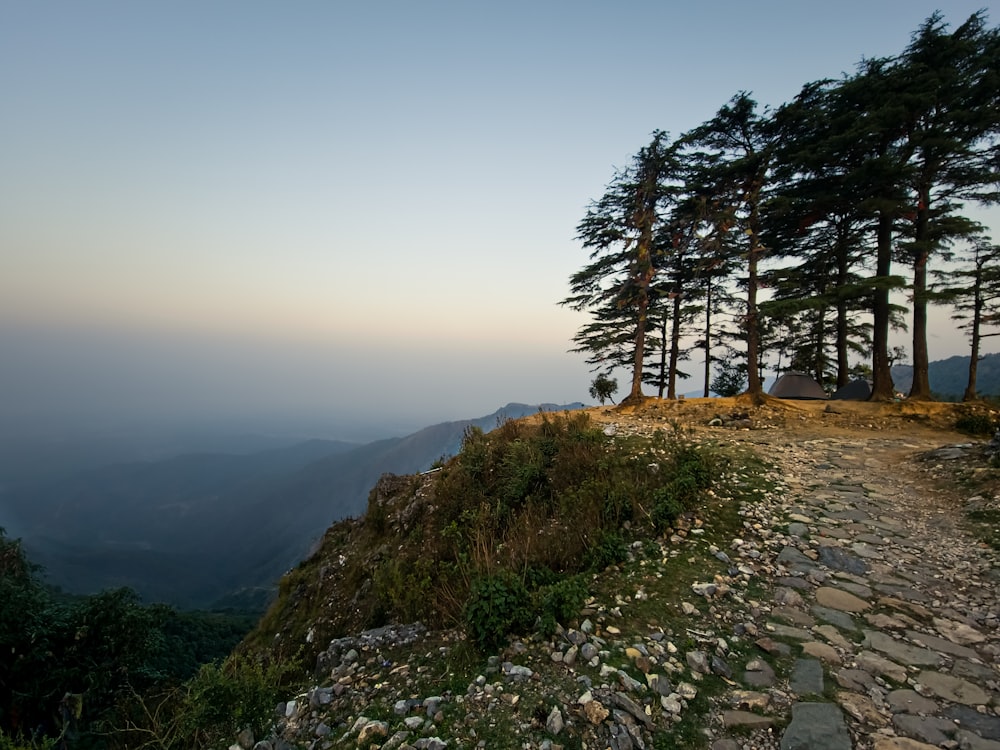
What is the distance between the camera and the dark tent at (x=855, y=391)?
20266mm

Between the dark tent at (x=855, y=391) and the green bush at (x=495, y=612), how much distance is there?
75.6 feet

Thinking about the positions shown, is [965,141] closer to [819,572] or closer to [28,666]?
[819,572]

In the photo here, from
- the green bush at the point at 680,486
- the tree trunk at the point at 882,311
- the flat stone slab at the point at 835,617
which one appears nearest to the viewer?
the flat stone slab at the point at 835,617

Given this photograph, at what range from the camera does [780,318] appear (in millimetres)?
21281

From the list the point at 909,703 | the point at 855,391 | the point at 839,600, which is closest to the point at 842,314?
the point at 855,391

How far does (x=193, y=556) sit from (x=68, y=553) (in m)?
32.5

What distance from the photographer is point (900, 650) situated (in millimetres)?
3441

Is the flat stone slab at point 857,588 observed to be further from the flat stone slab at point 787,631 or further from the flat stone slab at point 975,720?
the flat stone slab at point 975,720

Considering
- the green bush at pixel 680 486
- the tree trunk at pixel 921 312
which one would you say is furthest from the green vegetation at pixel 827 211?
the green bush at pixel 680 486

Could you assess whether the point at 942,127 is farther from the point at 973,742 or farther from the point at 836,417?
the point at 973,742

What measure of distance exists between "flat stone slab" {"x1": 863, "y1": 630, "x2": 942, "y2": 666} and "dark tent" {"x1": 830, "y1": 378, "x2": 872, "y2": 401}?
21222 mm

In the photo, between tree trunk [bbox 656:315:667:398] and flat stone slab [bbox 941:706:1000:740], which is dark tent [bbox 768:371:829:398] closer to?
tree trunk [bbox 656:315:667:398]

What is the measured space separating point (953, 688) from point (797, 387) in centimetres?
2406

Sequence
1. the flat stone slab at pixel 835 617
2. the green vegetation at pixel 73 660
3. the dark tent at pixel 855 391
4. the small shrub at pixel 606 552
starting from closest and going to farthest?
the flat stone slab at pixel 835 617, the small shrub at pixel 606 552, the green vegetation at pixel 73 660, the dark tent at pixel 855 391
